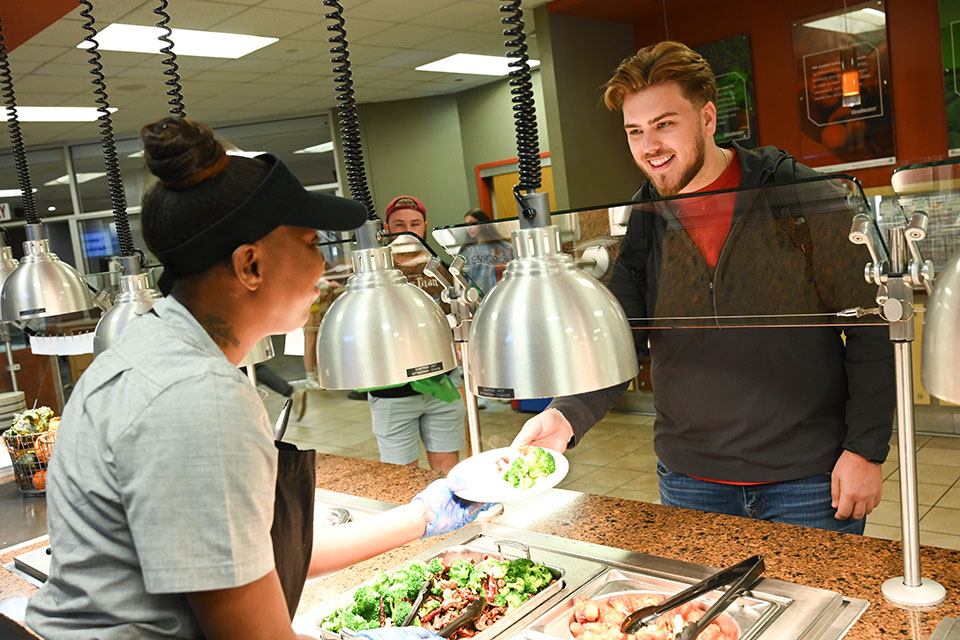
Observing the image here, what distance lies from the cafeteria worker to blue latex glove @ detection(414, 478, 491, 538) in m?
0.65

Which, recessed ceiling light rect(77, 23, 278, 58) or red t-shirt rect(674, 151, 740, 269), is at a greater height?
recessed ceiling light rect(77, 23, 278, 58)

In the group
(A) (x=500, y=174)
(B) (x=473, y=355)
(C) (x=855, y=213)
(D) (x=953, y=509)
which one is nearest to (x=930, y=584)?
(C) (x=855, y=213)

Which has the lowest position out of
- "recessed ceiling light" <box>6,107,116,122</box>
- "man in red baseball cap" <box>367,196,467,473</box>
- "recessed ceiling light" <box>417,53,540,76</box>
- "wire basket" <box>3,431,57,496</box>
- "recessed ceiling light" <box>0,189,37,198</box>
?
"man in red baseball cap" <box>367,196,467,473</box>

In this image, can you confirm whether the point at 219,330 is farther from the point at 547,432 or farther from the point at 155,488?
the point at 547,432

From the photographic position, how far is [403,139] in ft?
34.4

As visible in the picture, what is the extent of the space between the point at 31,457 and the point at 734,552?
2290 mm

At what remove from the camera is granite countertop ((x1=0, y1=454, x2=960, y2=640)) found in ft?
4.32

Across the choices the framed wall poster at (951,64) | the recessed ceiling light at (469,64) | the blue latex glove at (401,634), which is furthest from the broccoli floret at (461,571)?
the recessed ceiling light at (469,64)

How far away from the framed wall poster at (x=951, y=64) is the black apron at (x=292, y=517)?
217 inches

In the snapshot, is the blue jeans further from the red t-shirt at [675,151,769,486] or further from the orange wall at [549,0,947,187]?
the orange wall at [549,0,947,187]

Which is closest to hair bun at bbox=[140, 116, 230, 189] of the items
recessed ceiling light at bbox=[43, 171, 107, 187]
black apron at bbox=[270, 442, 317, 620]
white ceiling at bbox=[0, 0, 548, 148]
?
black apron at bbox=[270, 442, 317, 620]

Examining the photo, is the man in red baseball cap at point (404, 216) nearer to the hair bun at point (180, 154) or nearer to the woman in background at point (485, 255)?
the woman in background at point (485, 255)

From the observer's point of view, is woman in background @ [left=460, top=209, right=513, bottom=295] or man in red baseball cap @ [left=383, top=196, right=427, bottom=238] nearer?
woman in background @ [left=460, top=209, right=513, bottom=295]

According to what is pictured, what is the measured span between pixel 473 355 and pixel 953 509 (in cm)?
355
